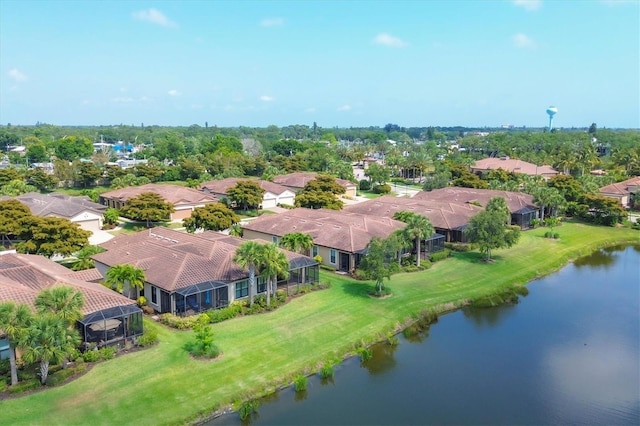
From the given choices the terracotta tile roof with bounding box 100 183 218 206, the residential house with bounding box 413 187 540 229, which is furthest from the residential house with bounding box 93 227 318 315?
the residential house with bounding box 413 187 540 229

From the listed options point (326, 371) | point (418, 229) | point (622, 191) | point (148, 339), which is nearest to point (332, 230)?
point (418, 229)

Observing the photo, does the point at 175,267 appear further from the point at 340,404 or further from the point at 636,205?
the point at 636,205

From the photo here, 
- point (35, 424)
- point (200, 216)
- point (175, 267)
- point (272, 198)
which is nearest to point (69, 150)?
point (272, 198)

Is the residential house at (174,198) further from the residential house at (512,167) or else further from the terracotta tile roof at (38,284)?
the residential house at (512,167)

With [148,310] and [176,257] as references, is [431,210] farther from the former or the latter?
[148,310]

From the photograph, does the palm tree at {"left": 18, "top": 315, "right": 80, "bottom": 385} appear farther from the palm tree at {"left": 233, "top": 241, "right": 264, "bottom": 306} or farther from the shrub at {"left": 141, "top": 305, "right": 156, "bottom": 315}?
the palm tree at {"left": 233, "top": 241, "right": 264, "bottom": 306}

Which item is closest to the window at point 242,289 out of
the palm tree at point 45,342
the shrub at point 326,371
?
the shrub at point 326,371
